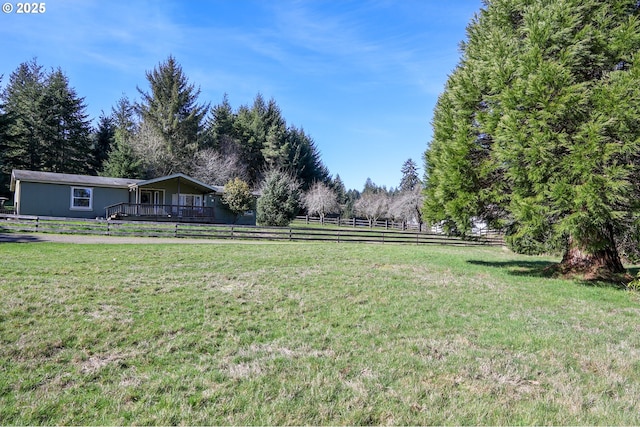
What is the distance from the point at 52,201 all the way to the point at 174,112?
69.2 feet

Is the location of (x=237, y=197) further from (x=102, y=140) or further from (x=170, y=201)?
(x=102, y=140)

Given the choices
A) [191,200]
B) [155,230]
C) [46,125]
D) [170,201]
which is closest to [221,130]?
[46,125]

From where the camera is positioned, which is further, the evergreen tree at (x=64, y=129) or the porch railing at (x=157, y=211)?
the evergreen tree at (x=64, y=129)

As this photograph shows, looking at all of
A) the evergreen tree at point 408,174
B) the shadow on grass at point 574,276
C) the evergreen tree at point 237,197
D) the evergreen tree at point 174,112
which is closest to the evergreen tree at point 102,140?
the evergreen tree at point 174,112

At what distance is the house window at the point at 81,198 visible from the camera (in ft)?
79.1

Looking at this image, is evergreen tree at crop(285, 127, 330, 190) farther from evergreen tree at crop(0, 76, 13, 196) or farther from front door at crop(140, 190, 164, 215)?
evergreen tree at crop(0, 76, 13, 196)

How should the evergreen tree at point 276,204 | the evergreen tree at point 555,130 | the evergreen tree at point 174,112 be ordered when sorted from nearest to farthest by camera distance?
the evergreen tree at point 555,130 < the evergreen tree at point 276,204 < the evergreen tree at point 174,112

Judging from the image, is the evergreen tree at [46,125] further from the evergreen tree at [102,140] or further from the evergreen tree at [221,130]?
the evergreen tree at [221,130]

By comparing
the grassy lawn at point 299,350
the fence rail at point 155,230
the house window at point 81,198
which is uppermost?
the house window at point 81,198

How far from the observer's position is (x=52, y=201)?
77.0 feet

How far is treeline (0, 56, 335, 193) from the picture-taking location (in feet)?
121

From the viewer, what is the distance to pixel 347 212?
60344 mm

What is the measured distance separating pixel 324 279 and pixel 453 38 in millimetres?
11249

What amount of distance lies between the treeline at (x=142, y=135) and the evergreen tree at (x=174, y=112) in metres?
0.11
